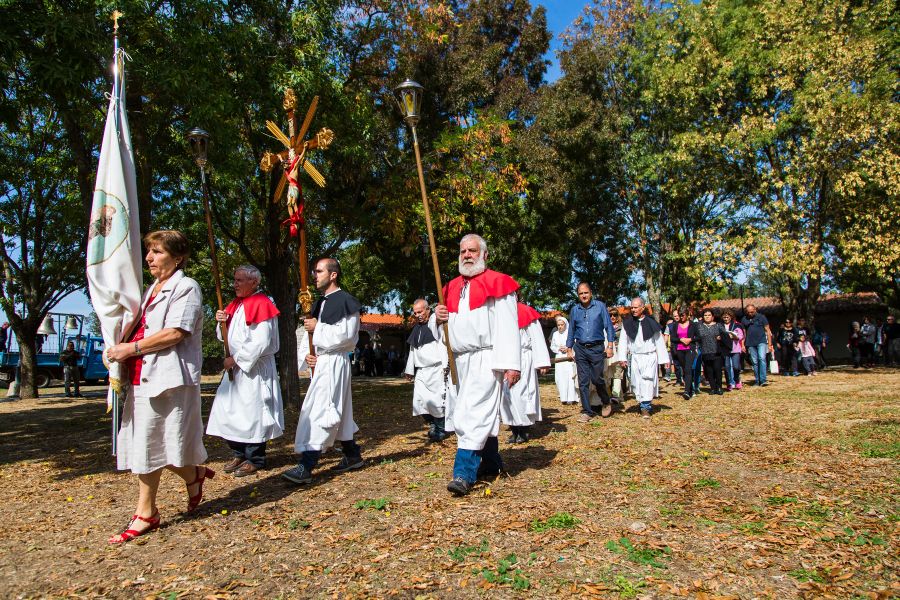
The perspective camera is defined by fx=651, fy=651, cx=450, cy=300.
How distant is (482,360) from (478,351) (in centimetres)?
10

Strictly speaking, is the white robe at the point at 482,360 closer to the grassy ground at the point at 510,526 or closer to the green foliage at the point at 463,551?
the grassy ground at the point at 510,526

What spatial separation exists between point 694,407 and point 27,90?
11.5 meters

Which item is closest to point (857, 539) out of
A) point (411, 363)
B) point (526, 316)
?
point (526, 316)

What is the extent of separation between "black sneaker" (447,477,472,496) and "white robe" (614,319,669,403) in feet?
20.4

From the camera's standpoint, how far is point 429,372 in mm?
9109

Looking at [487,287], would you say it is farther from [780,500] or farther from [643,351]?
[643,351]

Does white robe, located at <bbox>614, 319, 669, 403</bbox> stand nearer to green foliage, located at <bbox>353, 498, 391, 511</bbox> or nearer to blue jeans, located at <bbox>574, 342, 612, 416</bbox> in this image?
blue jeans, located at <bbox>574, 342, 612, 416</bbox>

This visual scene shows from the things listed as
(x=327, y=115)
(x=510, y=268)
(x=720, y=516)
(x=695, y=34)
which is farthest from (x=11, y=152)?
(x=695, y=34)

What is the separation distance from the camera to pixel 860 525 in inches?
167


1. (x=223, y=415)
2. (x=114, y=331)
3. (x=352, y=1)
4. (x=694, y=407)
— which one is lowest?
(x=694, y=407)

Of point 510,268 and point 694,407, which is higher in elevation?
point 510,268

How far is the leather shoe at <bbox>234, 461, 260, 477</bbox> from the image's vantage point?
654 cm

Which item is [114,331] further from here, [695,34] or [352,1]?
[695,34]

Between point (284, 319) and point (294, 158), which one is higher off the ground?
point (294, 158)
